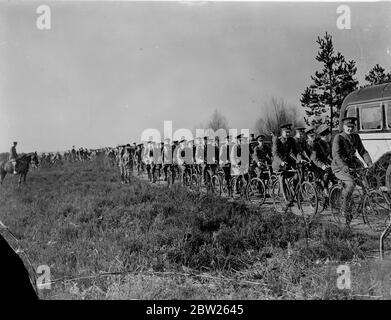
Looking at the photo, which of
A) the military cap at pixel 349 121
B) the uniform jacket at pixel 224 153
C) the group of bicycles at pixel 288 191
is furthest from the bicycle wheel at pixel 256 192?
the military cap at pixel 349 121

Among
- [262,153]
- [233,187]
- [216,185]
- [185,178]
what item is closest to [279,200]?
[262,153]

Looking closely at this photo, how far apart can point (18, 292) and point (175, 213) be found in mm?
1420

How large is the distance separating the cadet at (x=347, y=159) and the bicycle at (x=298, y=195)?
34 cm

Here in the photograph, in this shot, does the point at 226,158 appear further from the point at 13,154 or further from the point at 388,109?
the point at 388,109

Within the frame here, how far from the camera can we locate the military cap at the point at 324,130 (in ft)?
11.0

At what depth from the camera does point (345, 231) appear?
10.4ft

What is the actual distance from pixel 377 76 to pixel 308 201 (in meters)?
1.42

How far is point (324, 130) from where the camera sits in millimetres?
3414

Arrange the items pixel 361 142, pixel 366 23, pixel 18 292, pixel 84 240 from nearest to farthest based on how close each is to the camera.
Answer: pixel 18 292
pixel 366 23
pixel 84 240
pixel 361 142

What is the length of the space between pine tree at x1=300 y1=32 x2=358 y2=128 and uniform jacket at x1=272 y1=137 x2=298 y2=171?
36 centimetres

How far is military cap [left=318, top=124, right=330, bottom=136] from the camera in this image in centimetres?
336

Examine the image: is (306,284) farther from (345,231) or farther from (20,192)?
(20,192)

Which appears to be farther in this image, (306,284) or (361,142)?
(361,142)
